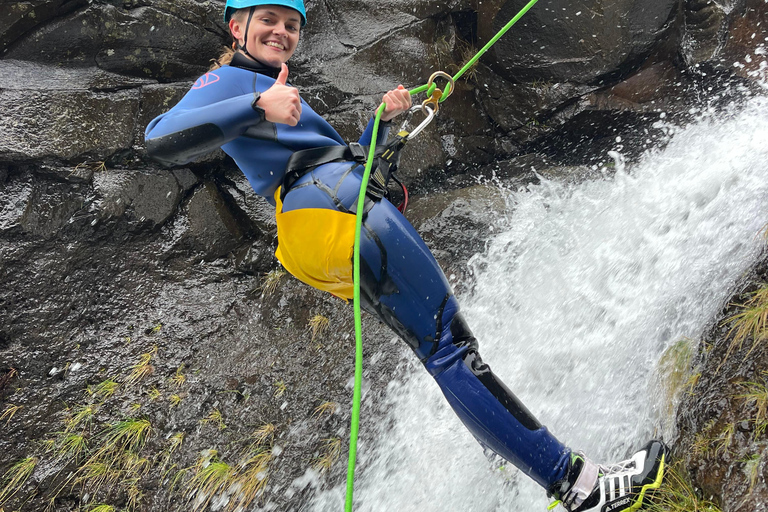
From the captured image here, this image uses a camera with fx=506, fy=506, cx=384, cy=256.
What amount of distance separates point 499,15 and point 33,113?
161 inches

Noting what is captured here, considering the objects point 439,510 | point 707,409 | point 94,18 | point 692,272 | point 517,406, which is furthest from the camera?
point 94,18

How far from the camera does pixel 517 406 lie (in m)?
2.03

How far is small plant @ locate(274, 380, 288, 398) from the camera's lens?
359 centimetres

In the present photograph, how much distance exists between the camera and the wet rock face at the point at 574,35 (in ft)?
14.6

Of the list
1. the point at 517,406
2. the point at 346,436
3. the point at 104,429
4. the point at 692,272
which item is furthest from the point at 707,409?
the point at 104,429

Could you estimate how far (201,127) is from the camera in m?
1.89

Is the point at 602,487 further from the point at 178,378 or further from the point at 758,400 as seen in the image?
the point at 178,378

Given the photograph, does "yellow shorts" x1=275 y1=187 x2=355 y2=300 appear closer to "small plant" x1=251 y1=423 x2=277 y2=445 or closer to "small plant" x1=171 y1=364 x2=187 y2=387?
"small plant" x1=251 y1=423 x2=277 y2=445

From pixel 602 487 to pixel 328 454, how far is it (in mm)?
1815

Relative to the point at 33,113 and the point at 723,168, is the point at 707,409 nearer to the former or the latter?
the point at 723,168

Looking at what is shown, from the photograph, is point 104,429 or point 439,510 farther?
point 104,429

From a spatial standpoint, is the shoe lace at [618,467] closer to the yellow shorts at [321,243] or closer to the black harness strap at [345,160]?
the yellow shorts at [321,243]

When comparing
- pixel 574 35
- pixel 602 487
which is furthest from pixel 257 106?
pixel 574 35

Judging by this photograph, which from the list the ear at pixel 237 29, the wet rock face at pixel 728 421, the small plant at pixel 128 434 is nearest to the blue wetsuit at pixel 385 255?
the ear at pixel 237 29
